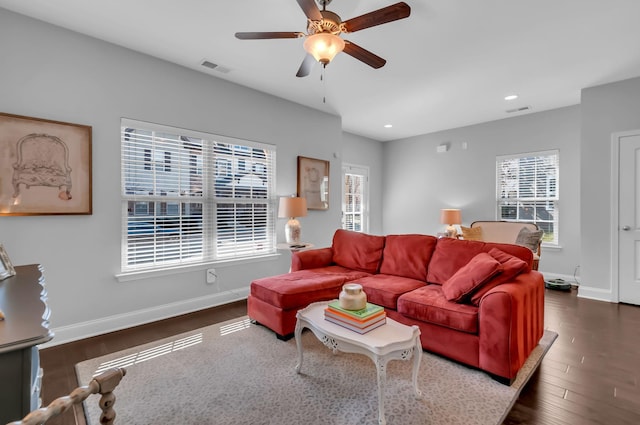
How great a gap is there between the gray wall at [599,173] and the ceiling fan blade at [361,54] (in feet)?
11.9

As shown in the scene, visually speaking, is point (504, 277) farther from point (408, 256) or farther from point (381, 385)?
point (381, 385)

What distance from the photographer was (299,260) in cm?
360

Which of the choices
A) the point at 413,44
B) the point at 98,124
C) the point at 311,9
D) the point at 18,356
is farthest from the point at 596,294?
the point at 98,124

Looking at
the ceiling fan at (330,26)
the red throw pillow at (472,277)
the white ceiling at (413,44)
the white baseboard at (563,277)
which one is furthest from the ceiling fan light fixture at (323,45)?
the white baseboard at (563,277)

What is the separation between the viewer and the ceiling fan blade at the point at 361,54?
2.17 m

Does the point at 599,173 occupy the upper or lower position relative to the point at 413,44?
lower

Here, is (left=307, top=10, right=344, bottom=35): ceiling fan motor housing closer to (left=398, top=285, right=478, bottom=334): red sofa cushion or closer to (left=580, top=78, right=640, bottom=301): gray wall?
(left=398, top=285, right=478, bottom=334): red sofa cushion

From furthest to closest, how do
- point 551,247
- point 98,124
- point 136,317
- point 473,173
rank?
point 473,173 < point 551,247 < point 136,317 < point 98,124

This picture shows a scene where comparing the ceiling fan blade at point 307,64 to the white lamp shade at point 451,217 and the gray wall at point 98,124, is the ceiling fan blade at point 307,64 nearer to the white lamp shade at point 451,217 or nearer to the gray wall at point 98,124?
the gray wall at point 98,124

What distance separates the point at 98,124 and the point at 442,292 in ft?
11.7

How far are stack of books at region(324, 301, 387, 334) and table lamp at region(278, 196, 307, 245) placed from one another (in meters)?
2.05

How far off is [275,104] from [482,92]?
2.90 meters

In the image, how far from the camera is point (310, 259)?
12.1 feet

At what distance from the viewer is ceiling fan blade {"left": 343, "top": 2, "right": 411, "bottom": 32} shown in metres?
1.81
